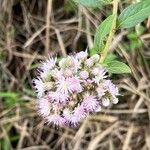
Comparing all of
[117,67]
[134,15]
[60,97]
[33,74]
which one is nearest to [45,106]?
[60,97]

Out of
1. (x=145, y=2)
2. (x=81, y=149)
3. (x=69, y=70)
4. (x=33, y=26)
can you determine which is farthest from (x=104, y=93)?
(x=33, y=26)

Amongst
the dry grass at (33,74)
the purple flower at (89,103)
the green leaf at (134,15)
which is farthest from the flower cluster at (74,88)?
the dry grass at (33,74)

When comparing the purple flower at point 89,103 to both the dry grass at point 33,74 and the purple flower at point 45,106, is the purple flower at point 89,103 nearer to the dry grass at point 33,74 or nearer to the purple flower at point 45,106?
the purple flower at point 45,106

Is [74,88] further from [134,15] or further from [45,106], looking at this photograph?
[134,15]

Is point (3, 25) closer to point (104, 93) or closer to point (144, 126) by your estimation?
point (144, 126)

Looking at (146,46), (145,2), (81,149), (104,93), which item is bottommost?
(81,149)

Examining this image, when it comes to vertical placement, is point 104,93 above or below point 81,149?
above

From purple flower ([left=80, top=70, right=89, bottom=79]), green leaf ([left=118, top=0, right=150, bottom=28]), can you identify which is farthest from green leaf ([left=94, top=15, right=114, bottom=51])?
purple flower ([left=80, top=70, right=89, bottom=79])
